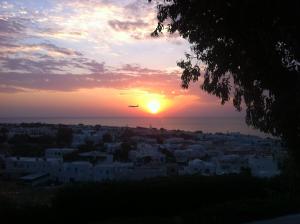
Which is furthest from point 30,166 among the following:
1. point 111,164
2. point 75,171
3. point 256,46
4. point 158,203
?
point 256,46

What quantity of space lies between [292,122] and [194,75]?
2.27 m

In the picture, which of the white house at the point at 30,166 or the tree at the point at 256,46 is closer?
the tree at the point at 256,46

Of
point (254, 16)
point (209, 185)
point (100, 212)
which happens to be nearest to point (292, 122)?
point (254, 16)

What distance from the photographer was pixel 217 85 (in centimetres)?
909

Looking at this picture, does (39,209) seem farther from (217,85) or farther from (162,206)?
(217,85)

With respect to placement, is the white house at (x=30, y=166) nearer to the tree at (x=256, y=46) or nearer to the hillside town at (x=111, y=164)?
the hillside town at (x=111, y=164)

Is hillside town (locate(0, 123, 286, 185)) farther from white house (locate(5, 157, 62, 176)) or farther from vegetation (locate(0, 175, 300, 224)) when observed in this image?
vegetation (locate(0, 175, 300, 224))

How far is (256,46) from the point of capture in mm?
7699

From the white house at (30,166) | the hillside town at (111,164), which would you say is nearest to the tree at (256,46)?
the hillside town at (111,164)

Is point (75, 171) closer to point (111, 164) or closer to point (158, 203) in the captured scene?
point (111, 164)

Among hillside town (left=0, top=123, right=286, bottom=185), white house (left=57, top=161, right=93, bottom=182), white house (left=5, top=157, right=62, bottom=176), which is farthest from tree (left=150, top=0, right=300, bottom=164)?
white house (left=5, top=157, right=62, bottom=176)

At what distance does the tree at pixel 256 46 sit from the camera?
7.42m

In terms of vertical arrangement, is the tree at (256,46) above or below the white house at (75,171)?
above

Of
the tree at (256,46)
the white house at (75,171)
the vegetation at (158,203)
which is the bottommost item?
the white house at (75,171)
